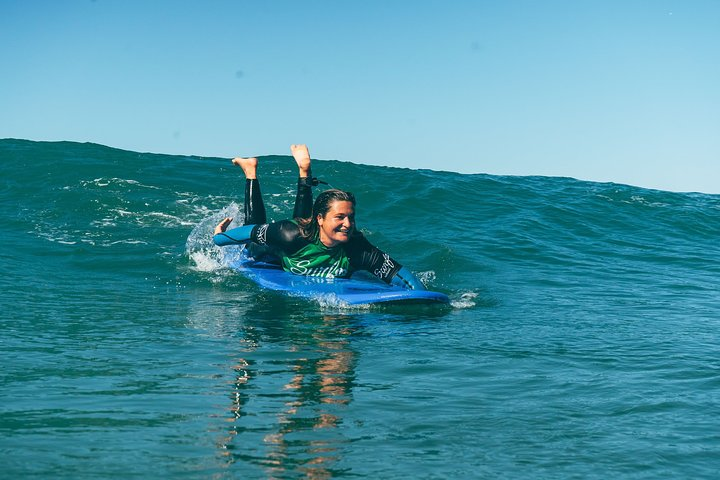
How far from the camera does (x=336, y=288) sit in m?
9.34

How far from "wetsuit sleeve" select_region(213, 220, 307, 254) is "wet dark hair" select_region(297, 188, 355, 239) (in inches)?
3.7

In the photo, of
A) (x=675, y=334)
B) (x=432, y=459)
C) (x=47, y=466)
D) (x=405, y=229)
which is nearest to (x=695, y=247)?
(x=405, y=229)

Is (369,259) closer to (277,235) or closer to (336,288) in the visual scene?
(336,288)

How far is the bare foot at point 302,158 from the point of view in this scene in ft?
34.2

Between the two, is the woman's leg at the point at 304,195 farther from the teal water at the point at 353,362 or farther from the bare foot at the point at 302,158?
the teal water at the point at 353,362

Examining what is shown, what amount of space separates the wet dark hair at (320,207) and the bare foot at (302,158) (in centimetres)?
113

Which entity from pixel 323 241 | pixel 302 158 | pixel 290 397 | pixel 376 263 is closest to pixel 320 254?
pixel 323 241

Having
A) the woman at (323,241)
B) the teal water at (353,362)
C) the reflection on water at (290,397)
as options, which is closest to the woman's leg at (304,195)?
the woman at (323,241)

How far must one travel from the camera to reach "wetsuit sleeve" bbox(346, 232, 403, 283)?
9633 mm

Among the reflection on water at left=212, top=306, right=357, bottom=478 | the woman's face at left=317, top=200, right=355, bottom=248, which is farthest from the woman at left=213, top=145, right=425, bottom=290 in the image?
the reflection on water at left=212, top=306, right=357, bottom=478

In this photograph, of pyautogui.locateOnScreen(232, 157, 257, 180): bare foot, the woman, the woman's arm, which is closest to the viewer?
the woman

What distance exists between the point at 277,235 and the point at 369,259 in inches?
45.4

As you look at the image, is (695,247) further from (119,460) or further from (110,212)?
(119,460)

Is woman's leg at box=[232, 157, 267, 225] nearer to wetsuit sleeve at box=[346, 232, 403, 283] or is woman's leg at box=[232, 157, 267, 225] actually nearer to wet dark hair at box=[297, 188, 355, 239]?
wet dark hair at box=[297, 188, 355, 239]
